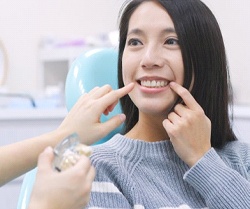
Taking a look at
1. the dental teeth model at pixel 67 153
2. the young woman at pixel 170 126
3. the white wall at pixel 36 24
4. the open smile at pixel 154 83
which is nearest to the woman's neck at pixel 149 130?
the young woman at pixel 170 126

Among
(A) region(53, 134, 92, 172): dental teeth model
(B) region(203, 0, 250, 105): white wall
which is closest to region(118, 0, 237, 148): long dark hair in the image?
(A) region(53, 134, 92, 172): dental teeth model

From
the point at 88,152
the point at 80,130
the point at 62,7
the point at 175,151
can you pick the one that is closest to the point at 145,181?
the point at 175,151

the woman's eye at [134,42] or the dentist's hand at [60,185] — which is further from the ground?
the woman's eye at [134,42]

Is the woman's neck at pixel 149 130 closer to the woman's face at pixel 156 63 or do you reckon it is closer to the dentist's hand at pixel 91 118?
the woman's face at pixel 156 63

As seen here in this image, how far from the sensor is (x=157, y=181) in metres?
1.02

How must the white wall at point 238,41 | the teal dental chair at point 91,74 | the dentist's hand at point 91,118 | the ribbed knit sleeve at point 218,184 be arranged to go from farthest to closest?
Answer: the white wall at point 238,41 → the teal dental chair at point 91,74 → the ribbed knit sleeve at point 218,184 → the dentist's hand at point 91,118

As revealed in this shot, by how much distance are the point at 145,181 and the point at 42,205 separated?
1.41ft

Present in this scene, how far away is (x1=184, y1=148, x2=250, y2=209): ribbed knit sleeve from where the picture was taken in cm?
98

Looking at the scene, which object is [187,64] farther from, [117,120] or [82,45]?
[82,45]

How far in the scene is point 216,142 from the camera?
120 cm

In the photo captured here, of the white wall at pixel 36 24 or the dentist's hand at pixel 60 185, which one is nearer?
the dentist's hand at pixel 60 185

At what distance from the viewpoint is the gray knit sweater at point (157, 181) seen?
3.15 ft

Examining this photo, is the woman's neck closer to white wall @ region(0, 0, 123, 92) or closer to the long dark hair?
the long dark hair

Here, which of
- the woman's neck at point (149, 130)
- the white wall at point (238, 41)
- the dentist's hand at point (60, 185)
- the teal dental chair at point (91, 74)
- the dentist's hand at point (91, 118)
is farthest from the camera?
the white wall at point (238, 41)
